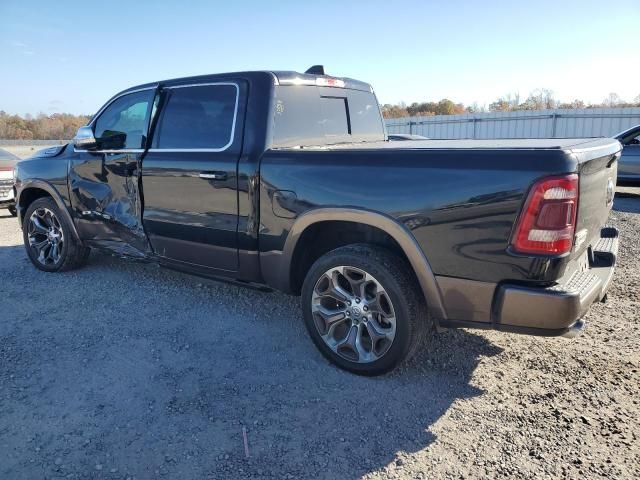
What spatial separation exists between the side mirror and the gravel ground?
5.07 feet

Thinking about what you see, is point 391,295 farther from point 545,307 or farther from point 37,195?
point 37,195

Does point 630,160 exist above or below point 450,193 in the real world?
below

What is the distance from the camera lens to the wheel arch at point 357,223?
2.87m

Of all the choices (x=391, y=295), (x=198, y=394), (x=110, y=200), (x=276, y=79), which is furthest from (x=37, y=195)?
(x=391, y=295)

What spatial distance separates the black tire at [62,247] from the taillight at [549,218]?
449 centimetres

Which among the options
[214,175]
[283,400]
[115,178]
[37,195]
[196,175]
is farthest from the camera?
[37,195]

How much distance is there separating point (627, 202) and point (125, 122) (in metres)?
10.1

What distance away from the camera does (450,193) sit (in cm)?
268

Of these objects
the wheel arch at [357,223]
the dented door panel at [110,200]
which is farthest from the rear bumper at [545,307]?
the dented door panel at [110,200]

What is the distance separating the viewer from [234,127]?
372 cm

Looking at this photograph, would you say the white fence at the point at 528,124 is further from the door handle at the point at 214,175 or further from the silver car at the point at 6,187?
the door handle at the point at 214,175

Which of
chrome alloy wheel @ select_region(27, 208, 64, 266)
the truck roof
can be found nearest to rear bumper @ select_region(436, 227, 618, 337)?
the truck roof

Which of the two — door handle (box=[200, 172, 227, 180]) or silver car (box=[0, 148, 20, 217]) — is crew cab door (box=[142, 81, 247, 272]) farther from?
silver car (box=[0, 148, 20, 217])

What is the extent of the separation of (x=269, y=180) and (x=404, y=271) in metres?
1.12
